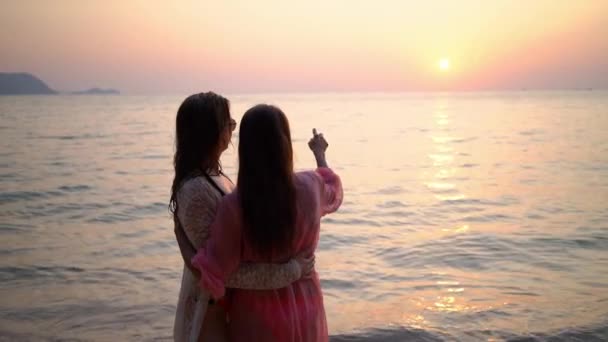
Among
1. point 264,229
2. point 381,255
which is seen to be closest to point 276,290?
point 264,229

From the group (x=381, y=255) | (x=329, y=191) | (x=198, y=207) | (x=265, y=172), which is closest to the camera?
(x=265, y=172)

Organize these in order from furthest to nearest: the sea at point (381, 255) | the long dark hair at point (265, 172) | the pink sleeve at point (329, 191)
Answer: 1. the sea at point (381, 255)
2. the pink sleeve at point (329, 191)
3. the long dark hair at point (265, 172)

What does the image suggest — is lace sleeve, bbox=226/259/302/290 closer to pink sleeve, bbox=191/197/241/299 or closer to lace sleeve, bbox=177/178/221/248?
pink sleeve, bbox=191/197/241/299

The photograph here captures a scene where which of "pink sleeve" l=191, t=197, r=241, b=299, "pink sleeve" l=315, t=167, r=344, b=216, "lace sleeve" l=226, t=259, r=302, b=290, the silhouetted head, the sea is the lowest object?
the sea

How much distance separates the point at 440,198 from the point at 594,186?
4.59m

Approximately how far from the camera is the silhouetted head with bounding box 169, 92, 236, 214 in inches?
102

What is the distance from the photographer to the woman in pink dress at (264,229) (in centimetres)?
246

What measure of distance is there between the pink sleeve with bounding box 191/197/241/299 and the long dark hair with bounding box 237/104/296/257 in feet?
0.19

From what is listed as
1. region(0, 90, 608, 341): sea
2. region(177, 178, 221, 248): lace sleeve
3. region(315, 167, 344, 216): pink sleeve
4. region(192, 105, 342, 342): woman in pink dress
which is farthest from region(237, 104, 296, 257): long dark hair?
region(0, 90, 608, 341): sea

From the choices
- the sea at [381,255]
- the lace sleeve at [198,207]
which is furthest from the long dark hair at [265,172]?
the sea at [381,255]

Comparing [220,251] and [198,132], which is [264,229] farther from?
[198,132]

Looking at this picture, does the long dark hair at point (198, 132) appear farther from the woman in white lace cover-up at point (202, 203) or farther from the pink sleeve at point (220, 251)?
the pink sleeve at point (220, 251)

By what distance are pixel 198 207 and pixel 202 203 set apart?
0.08ft

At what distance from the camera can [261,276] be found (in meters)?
2.60
